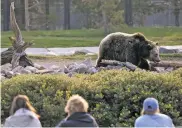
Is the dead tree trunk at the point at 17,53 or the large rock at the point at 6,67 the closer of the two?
the large rock at the point at 6,67

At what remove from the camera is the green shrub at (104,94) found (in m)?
10.8

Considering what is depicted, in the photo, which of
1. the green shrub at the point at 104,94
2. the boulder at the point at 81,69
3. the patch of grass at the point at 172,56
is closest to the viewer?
the green shrub at the point at 104,94

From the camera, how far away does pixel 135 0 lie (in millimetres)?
46781

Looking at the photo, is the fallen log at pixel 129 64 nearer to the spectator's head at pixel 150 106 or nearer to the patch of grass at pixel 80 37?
the spectator's head at pixel 150 106

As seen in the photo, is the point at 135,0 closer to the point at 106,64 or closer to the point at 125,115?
the point at 106,64

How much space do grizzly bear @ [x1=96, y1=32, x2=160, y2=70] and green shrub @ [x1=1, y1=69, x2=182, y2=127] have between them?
4.27 metres

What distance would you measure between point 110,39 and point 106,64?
2.53 ft

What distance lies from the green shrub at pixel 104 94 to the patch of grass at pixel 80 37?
20.0m

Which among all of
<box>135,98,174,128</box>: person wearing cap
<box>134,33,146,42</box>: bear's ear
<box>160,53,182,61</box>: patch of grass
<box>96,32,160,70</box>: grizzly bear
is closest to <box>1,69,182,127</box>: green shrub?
<box>135,98,174,128</box>: person wearing cap

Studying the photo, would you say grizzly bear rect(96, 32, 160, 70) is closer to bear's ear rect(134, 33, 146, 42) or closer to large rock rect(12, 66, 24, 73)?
bear's ear rect(134, 33, 146, 42)

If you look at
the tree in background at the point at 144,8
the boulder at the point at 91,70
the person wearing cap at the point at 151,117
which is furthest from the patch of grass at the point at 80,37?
the person wearing cap at the point at 151,117

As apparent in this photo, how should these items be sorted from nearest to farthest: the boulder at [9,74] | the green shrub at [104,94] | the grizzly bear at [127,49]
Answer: the green shrub at [104,94] → the boulder at [9,74] → the grizzly bear at [127,49]

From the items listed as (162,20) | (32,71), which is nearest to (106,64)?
(32,71)

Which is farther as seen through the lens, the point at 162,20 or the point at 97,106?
the point at 162,20
